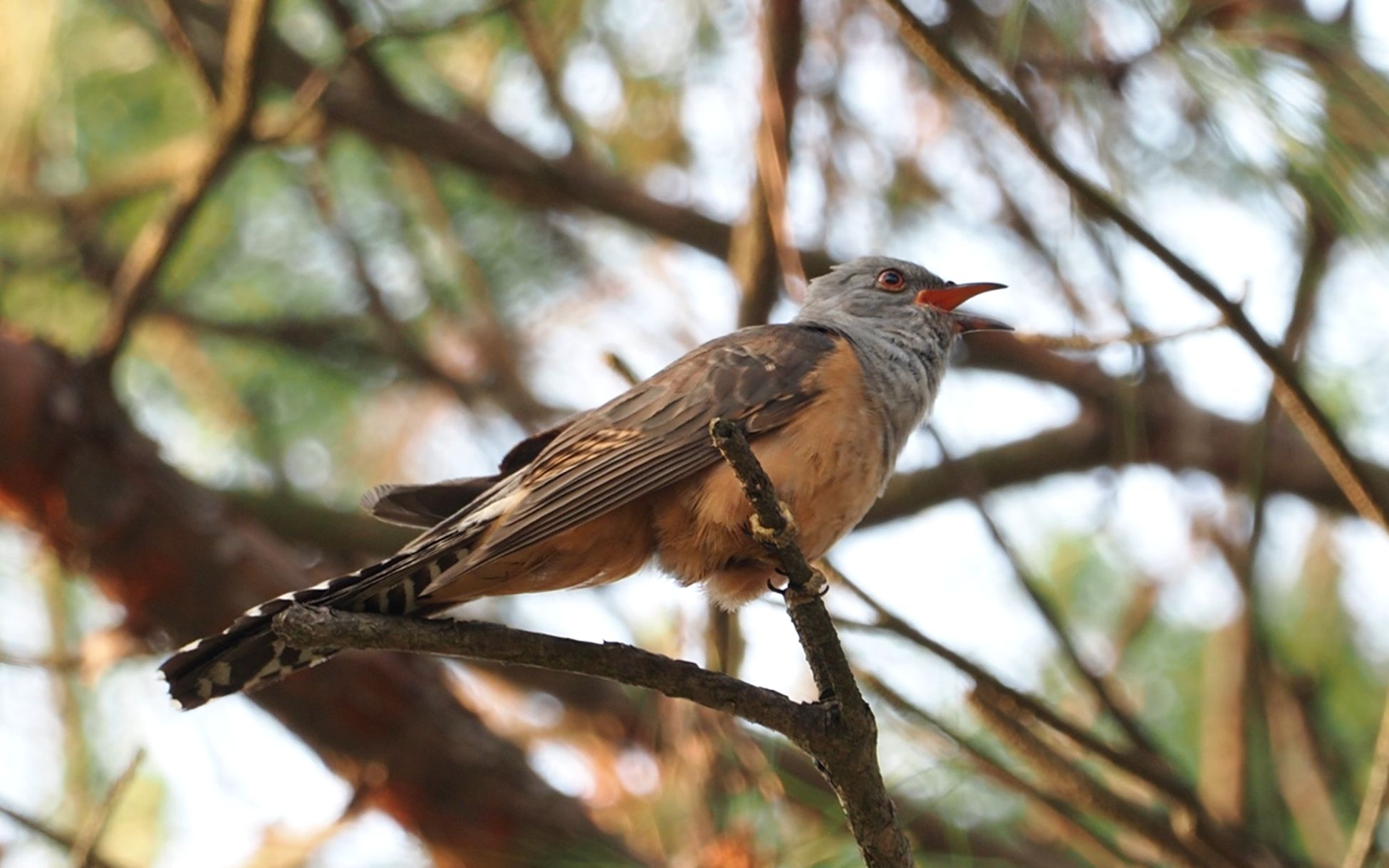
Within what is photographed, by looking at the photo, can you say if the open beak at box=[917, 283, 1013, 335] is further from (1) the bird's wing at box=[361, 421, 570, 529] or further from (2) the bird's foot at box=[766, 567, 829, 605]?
(2) the bird's foot at box=[766, 567, 829, 605]

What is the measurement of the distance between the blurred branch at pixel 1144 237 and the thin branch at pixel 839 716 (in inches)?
50.7

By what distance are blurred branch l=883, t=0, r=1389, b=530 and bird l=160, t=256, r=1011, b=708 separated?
32.7 inches

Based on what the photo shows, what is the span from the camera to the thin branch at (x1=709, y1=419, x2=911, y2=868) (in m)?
2.97

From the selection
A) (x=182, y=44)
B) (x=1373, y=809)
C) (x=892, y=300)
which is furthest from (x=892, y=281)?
(x=182, y=44)

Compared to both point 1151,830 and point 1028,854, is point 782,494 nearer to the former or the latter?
point 1151,830

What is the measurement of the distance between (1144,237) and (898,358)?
1.04 meters

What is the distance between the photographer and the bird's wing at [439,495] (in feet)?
13.0

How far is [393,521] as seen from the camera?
160 inches

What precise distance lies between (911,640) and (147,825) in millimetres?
3848

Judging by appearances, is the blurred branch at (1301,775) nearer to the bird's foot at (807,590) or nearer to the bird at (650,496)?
the bird at (650,496)

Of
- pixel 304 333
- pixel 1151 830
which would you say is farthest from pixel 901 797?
pixel 304 333

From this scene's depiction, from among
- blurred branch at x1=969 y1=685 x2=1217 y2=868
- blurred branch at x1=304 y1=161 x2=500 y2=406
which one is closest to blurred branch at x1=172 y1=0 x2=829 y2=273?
blurred branch at x1=304 y1=161 x2=500 y2=406

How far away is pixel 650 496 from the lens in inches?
149

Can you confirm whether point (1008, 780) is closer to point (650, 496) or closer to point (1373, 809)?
point (1373, 809)
